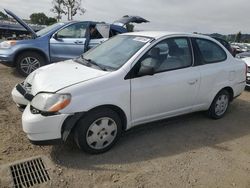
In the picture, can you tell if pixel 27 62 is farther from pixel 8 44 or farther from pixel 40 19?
pixel 40 19

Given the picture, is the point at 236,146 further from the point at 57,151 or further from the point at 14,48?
the point at 14,48

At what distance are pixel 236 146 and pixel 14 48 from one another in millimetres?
6041

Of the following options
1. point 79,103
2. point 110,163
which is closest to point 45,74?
point 79,103

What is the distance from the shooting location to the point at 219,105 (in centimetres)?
536

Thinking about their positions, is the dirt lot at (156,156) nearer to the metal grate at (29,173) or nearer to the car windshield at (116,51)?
the metal grate at (29,173)

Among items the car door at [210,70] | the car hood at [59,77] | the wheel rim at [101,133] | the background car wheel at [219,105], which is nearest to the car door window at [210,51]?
the car door at [210,70]

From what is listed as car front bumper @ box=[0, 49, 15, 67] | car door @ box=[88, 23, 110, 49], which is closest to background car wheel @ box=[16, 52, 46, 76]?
car front bumper @ box=[0, 49, 15, 67]

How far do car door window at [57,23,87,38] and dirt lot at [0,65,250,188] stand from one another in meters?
3.56

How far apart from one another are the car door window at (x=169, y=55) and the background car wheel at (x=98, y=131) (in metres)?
0.91

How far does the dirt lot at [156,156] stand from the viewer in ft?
10.9

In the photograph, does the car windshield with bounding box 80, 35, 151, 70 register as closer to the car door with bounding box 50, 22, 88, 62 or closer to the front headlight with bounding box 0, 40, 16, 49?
the car door with bounding box 50, 22, 88, 62

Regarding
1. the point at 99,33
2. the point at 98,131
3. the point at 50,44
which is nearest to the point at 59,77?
the point at 98,131

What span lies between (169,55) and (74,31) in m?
4.56

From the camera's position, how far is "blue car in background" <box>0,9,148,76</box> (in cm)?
→ 764
